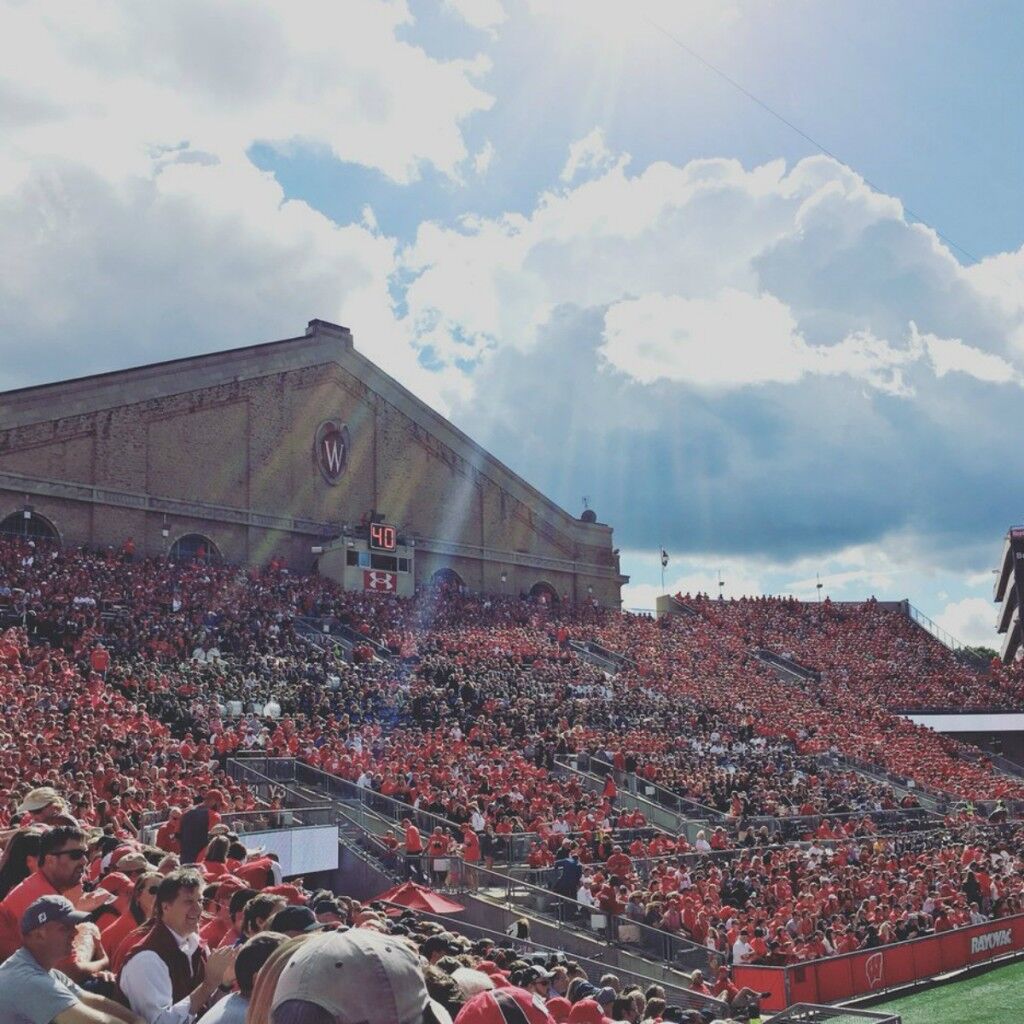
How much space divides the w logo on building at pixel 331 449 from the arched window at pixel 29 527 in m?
11.5

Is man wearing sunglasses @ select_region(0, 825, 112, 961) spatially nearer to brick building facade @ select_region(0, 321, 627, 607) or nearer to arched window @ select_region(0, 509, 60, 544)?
arched window @ select_region(0, 509, 60, 544)

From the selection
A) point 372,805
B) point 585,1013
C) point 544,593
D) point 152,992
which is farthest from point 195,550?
point 152,992

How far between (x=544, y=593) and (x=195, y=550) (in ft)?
58.6

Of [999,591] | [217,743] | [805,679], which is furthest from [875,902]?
[999,591]

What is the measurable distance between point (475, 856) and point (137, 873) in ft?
44.9

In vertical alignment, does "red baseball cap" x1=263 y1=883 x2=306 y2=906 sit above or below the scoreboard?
below

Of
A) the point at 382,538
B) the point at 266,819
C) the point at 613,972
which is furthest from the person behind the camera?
the point at 382,538

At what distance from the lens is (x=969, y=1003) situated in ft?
54.8

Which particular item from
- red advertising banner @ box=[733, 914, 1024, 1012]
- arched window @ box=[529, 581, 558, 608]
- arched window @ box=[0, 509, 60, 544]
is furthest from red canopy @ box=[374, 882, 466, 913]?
arched window @ box=[529, 581, 558, 608]

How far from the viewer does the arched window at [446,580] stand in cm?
4647

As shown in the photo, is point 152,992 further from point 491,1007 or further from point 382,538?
point 382,538

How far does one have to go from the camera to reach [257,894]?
5305mm

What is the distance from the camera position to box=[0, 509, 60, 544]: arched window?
35031 millimetres

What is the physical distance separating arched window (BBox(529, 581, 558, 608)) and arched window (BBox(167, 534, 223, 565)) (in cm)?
1601
